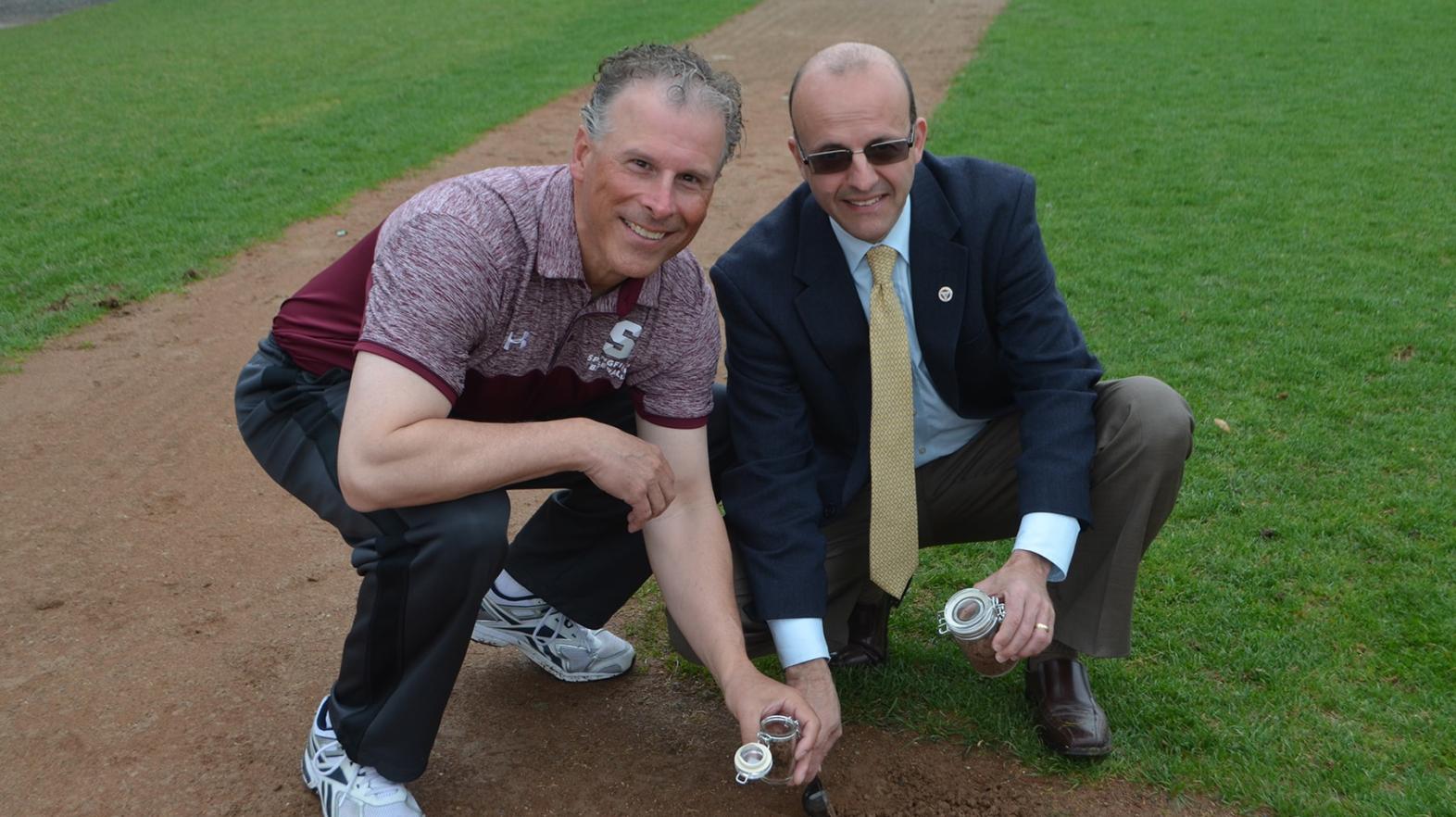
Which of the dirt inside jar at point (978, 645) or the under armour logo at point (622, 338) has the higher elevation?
the under armour logo at point (622, 338)

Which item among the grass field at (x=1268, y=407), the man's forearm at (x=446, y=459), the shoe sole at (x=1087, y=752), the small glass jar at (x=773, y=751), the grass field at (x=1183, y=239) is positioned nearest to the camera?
the small glass jar at (x=773, y=751)

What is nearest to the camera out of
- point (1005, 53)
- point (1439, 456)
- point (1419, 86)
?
point (1439, 456)

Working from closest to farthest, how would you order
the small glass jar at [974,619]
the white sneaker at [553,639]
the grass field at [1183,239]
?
the small glass jar at [974,619] → the grass field at [1183,239] → the white sneaker at [553,639]

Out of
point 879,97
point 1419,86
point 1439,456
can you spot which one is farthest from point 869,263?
point 1419,86

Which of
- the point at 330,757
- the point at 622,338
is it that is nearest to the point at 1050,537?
the point at 622,338

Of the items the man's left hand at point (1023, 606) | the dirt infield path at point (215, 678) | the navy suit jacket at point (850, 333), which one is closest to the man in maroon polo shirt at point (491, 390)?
the navy suit jacket at point (850, 333)

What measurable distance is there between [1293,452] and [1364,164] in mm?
4759

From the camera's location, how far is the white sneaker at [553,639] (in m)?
3.45

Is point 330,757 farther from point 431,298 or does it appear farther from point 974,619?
point 974,619

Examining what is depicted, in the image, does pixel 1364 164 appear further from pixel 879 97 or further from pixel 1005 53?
pixel 879 97

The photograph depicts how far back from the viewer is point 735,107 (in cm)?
280

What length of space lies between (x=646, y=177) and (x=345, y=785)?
58.6 inches

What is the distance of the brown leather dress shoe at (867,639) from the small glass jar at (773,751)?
96cm

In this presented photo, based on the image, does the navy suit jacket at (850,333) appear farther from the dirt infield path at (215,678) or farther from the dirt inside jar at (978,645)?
the dirt infield path at (215,678)
